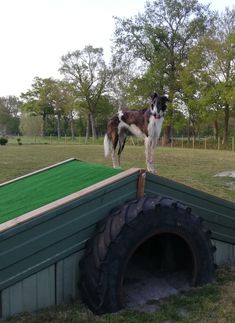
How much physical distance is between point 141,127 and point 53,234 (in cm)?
570

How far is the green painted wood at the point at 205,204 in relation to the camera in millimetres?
3711

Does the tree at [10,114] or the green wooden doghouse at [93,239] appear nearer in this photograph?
the green wooden doghouse at [93,239]

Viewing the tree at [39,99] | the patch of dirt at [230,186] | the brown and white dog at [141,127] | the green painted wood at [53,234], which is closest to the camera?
the green painted wood at [53,234]

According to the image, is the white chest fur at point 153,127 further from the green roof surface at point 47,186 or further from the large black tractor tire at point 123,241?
the large black tractor tire at point 123,241

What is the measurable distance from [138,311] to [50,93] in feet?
221

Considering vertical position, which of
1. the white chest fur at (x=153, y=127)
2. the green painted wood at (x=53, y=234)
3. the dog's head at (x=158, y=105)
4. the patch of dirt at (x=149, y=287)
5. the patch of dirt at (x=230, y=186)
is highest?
the dog's head at (x=158, y=105)

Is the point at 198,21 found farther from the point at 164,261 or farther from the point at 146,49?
the point at 164,261

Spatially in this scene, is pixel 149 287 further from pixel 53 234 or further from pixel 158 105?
pixel 158 105

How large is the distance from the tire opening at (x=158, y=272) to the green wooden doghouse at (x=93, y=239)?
21 mm

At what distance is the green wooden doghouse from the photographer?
3018 millimetres

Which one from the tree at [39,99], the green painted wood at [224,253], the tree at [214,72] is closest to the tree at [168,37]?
the tree at [214,72]

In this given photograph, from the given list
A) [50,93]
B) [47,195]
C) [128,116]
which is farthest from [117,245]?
[50,93]

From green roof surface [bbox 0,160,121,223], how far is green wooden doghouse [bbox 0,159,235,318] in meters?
0.03

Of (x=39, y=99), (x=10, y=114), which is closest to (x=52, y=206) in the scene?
(x=39, y=99)
